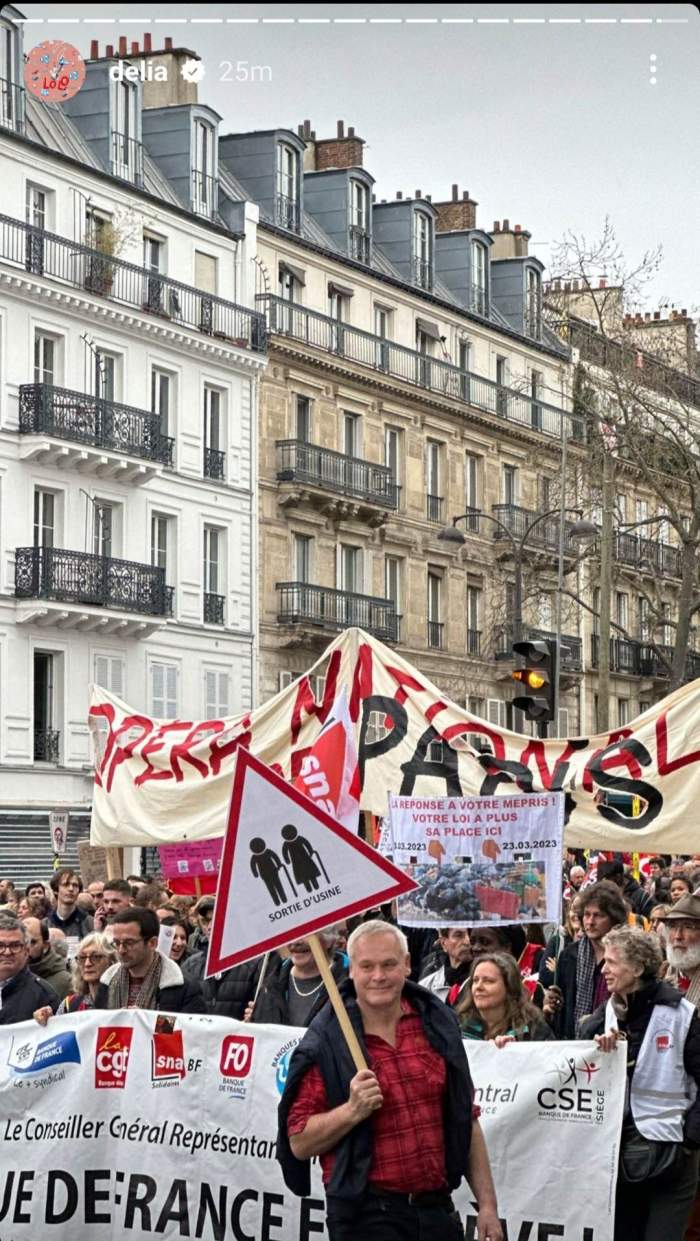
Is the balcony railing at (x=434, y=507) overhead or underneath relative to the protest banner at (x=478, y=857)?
overhead

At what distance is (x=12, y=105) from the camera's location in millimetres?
40062

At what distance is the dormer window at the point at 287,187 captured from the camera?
158 feet

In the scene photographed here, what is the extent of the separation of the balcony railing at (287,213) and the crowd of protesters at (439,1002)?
118 ft

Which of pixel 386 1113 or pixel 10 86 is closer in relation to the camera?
pixel 386 1113

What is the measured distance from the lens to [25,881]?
1518 inches

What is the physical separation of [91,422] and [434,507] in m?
13.7

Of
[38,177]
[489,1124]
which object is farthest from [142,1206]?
[38,177]

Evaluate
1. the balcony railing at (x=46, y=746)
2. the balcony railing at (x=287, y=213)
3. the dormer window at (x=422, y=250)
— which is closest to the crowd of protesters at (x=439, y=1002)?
the balcony railing at (x=46, y=746)

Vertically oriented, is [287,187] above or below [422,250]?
above

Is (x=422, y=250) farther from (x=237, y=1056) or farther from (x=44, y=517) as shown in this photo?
(x=237, y=1056)

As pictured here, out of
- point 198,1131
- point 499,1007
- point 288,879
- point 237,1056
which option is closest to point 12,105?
point 237,1056

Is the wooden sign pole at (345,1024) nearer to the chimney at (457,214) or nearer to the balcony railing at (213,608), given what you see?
the balcony railing at (213,608)

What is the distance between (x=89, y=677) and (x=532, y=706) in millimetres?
22174

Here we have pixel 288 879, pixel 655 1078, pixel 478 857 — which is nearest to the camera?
pixel 288 879
